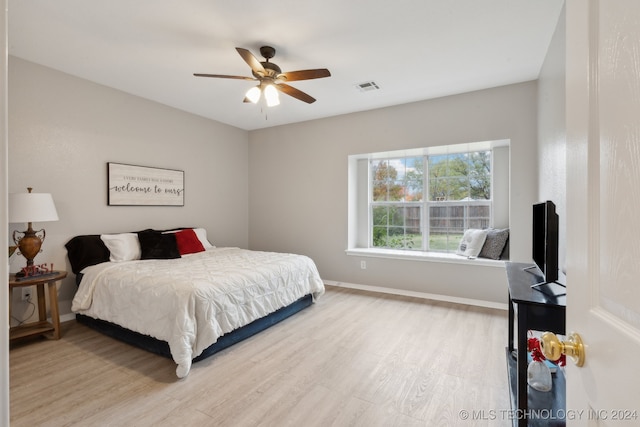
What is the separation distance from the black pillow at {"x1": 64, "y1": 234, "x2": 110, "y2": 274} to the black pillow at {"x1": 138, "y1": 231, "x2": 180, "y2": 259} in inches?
15.1

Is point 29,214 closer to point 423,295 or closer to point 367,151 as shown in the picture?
point 367,151

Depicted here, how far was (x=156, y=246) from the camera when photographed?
141 inches

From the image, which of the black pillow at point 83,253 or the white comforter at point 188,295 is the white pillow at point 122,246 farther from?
the white comforter at point 188,295

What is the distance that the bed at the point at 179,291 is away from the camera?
229 centimetres

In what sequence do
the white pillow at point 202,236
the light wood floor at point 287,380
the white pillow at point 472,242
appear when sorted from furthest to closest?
the white pillow at point 202,236 < the white pillow at point 472,242 < the light wood floor at point 287,380

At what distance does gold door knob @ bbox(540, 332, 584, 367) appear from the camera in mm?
646

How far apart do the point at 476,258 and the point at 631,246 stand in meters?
3.68

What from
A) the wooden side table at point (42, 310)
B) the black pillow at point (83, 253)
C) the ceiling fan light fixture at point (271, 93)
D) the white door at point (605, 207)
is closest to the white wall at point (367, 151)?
the ceiling fan light fixture at point (271, 93)

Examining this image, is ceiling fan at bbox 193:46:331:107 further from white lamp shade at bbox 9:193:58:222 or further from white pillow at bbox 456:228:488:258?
white pillow at bbox 456:228:488:258

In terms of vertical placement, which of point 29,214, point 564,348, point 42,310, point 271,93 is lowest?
point 42,310

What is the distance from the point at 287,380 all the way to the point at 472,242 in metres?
2.94

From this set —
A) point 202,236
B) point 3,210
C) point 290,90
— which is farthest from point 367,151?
point 3,210

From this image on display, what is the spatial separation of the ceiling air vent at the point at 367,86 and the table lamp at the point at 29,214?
10.9 ft

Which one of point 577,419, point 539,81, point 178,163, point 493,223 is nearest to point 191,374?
point 577,419
